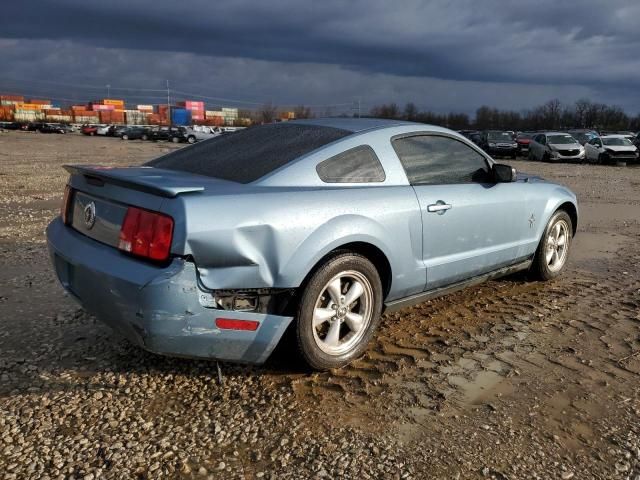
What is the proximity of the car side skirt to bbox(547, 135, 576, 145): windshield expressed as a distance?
76.0 ft

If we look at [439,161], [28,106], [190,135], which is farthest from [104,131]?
[28,106]

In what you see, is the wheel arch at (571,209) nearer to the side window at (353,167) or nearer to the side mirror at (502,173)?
the side mirror at (502,173)

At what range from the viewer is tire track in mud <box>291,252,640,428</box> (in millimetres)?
3127

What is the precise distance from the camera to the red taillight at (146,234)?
271cm

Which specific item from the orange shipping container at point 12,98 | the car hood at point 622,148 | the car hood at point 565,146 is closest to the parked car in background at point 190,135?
the car hood at point 565,146

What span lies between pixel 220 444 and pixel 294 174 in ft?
4.95

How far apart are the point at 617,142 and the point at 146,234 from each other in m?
26.9

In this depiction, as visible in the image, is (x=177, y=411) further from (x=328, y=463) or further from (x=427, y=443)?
(x=427, y=443)

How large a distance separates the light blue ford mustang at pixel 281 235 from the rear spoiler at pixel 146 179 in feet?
0.04

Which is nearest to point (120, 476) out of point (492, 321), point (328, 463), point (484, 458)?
point (328, 463)

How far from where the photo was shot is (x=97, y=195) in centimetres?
321

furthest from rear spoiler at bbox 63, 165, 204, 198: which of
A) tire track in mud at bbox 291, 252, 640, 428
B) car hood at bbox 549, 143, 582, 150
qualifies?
car hood at bbox 549, 143, 582, 150

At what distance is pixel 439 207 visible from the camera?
3.83 metres

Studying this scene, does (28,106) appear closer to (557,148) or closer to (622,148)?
(557,148)
